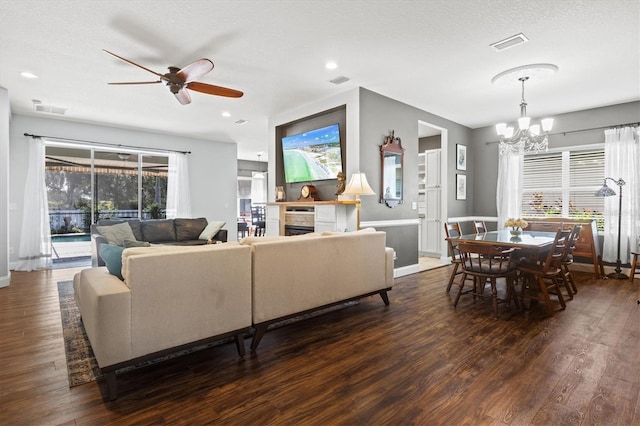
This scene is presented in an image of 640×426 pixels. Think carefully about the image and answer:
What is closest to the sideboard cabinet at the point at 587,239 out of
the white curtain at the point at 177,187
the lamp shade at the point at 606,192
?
the lamp shade at the point at 606,192

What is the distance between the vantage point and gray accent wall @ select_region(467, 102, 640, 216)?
5590 mm

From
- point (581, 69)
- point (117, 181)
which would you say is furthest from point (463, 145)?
point (117, 181)

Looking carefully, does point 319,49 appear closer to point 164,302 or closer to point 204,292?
point 204,292

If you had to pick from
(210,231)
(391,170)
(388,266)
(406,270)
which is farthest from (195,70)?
(406,270)

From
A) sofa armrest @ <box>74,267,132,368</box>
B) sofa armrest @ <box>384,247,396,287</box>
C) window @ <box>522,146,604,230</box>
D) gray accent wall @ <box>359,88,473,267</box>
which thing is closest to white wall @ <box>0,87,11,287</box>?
sofa armrest @ <box>74,267,132,368</box>

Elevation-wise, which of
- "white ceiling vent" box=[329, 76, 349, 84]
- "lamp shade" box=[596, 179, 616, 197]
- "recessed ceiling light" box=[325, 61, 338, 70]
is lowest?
"lamp shade" box=[596, 179, 616, 197]

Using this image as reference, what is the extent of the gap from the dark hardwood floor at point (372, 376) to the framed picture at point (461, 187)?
3.78 m

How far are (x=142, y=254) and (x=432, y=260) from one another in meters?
5.84

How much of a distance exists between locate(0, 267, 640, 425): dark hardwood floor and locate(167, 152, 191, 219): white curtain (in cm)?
463

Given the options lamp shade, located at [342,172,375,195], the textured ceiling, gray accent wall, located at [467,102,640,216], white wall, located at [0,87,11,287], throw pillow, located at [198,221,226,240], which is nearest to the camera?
the textured ceiling

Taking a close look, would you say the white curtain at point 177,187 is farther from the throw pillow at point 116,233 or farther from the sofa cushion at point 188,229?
the throw pillow at point 116,233

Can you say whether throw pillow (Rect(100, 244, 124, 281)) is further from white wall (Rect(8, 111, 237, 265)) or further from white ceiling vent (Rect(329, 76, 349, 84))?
white wall (Rect(8, 111, 237, 265))

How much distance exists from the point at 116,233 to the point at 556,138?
7.80 metres

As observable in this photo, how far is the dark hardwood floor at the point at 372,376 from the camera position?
183 cm
